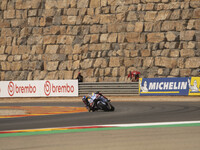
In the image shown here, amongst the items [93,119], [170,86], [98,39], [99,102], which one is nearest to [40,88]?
[98,39]

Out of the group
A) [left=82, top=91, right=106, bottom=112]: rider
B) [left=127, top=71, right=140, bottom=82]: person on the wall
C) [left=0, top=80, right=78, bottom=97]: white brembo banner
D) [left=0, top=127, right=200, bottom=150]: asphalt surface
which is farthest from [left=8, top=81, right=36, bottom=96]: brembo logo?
[left=0, top=127, right=200, bottom=150]: asphalt surface

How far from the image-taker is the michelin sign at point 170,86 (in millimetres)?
30453

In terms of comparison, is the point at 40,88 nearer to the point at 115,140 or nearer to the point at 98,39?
the point at 98,39

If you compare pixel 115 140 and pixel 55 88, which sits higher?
pixel 55 88

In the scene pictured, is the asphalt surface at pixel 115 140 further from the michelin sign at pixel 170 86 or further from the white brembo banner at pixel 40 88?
the white brembo banner at pixel 40 88

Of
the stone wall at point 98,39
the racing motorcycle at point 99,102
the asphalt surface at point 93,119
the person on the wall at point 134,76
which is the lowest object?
the asphalt surface at point 93,119

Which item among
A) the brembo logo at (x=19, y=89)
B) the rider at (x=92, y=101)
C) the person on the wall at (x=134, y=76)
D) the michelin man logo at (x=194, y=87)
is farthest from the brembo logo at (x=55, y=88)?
the rider at (x=92, y=101)

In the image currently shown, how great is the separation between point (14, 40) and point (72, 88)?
445 inches

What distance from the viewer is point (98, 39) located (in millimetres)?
40656

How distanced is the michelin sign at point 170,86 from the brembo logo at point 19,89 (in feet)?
31.1

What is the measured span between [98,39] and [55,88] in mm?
7049

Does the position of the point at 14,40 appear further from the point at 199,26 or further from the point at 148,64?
the point at 199,26

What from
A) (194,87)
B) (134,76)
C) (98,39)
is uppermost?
(98,39)

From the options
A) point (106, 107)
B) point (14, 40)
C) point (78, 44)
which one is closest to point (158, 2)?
point (78, 44)
